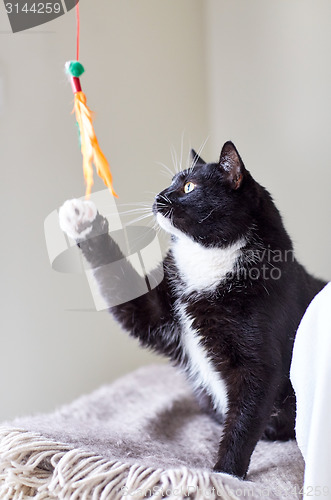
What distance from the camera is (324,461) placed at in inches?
28.0

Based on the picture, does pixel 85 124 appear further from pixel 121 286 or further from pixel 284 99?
pixel 284 99

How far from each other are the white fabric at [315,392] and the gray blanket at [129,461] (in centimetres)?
10

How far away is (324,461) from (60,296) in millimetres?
899

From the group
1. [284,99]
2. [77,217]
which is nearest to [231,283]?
[77,217]

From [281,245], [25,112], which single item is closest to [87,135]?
[281,245]

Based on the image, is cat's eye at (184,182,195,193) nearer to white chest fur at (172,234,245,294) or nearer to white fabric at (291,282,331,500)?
white chest fur at (172,234,245,294)

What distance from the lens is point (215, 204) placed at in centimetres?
88

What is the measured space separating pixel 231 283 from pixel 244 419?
235mm

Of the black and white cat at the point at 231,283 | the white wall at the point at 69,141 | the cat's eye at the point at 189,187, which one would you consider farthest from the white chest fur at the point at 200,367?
the white wall at the point at 69,141

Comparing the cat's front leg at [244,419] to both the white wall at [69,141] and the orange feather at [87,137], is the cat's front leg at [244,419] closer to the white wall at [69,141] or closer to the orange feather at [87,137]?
the orange feather at [87,137]

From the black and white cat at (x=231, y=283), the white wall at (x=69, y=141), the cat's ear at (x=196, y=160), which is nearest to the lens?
the black and white cat at (x=231, y=283)

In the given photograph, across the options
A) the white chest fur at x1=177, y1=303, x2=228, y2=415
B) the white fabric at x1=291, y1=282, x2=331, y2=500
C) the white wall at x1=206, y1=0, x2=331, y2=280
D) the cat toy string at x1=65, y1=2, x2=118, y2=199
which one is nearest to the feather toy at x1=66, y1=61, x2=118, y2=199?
the cat toy string at x1=65, y1=2, x2=118, y2=199

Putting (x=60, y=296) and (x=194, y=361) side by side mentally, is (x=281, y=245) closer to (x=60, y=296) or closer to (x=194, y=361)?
(x=194, y=361)

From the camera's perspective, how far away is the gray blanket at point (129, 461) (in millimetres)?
730
